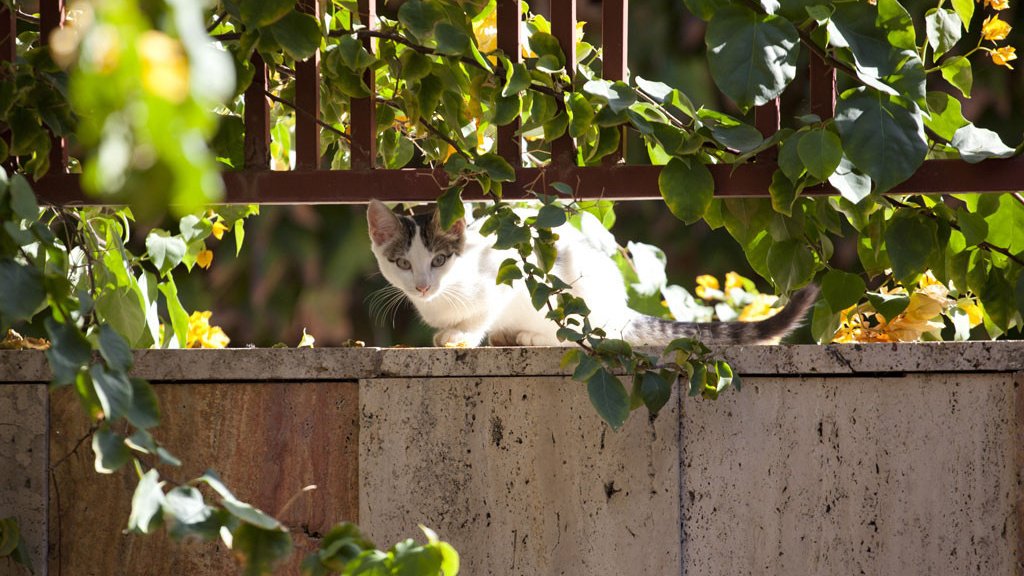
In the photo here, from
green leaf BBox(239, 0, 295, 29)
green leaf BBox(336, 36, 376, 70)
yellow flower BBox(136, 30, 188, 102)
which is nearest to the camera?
yellow flower BBox(136, 30, 188, 102)

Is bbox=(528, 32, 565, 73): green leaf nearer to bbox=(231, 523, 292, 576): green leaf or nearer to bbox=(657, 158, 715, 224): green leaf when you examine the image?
bbox=(657, 158, 715, 224): green leaf

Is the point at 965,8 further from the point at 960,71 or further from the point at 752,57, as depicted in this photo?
the point at 752,57

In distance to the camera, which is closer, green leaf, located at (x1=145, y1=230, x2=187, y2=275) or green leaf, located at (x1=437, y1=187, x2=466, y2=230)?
green leaf, located at (x1=437, y1=187, x2=466, y2=230)

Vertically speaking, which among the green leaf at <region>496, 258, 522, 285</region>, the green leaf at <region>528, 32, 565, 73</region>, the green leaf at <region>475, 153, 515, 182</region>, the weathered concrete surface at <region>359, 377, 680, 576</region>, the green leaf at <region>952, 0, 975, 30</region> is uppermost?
the green leaf at <region>952, 0, 975, 30</region>

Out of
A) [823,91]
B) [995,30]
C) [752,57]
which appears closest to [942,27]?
[823,91]

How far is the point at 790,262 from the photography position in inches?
55.9

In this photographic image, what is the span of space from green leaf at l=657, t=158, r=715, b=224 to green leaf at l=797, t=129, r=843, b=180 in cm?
14

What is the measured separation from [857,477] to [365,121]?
33.8 inches

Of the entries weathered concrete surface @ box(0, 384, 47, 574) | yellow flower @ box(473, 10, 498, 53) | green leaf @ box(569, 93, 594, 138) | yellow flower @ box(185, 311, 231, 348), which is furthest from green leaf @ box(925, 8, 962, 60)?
yellow flower @ box(185, 311, 231, 348)

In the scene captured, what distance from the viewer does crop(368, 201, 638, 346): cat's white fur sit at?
6.66 ft

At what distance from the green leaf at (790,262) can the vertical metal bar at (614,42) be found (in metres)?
0.26

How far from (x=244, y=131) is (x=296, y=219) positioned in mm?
2140

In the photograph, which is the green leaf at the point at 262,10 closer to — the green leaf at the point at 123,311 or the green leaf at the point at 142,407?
the green leaf at the point at 142,407

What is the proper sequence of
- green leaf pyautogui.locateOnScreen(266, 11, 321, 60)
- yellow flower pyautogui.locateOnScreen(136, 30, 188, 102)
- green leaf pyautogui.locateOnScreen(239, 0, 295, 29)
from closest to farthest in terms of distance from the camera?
yellow flower pyautogui.locateOnScreen(136, 30, 188, 102)
green leaf pyautogui.locateOnScreen(239, 0, 295, 29)
green leaf pyautogui.locateOnScreen(266, 11, 321, 60)
